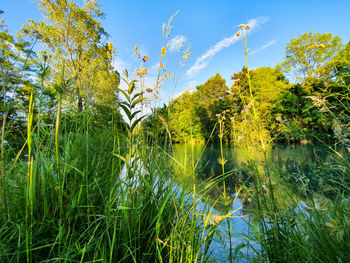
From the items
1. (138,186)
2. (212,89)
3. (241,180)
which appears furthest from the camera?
(212,89)

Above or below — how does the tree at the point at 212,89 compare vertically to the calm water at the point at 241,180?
above

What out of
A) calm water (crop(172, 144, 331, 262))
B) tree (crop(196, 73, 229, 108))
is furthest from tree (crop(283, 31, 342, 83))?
calm water (crop(172, 144, 331, 262))

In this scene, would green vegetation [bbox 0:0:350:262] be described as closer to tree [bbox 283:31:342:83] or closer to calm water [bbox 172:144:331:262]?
calm water [bbox 172:144:331:262]

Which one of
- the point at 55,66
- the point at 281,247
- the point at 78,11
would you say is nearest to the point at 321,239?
the point at 281,247

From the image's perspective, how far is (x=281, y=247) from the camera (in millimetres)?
704

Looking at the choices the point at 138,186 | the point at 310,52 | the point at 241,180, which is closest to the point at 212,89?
the point at 310,52

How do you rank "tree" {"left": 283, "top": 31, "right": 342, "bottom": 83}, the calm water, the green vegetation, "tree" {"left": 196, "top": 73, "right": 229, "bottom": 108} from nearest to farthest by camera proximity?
the green vegetation → the calm water → "tree" {"left": 283, "top": 31, "right": 342, "bottom": 83} → "tree" {"left": 196, "top": 73, "right": 229, "bottom": 108}

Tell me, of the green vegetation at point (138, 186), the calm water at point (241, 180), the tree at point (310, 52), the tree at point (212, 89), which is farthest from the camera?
the tree at point (212, 89)

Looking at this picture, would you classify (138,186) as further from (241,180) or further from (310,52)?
(310,52)

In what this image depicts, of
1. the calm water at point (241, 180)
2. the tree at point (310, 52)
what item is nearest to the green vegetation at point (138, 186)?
the calm water at point (241, 180)

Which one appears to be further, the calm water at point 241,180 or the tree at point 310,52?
the tree at point 310,52

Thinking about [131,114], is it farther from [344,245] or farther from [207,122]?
[207,122]

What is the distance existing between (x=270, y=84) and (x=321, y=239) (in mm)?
16645

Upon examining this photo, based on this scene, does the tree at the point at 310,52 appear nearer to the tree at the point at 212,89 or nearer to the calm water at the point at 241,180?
the tree at the point at 212,89
